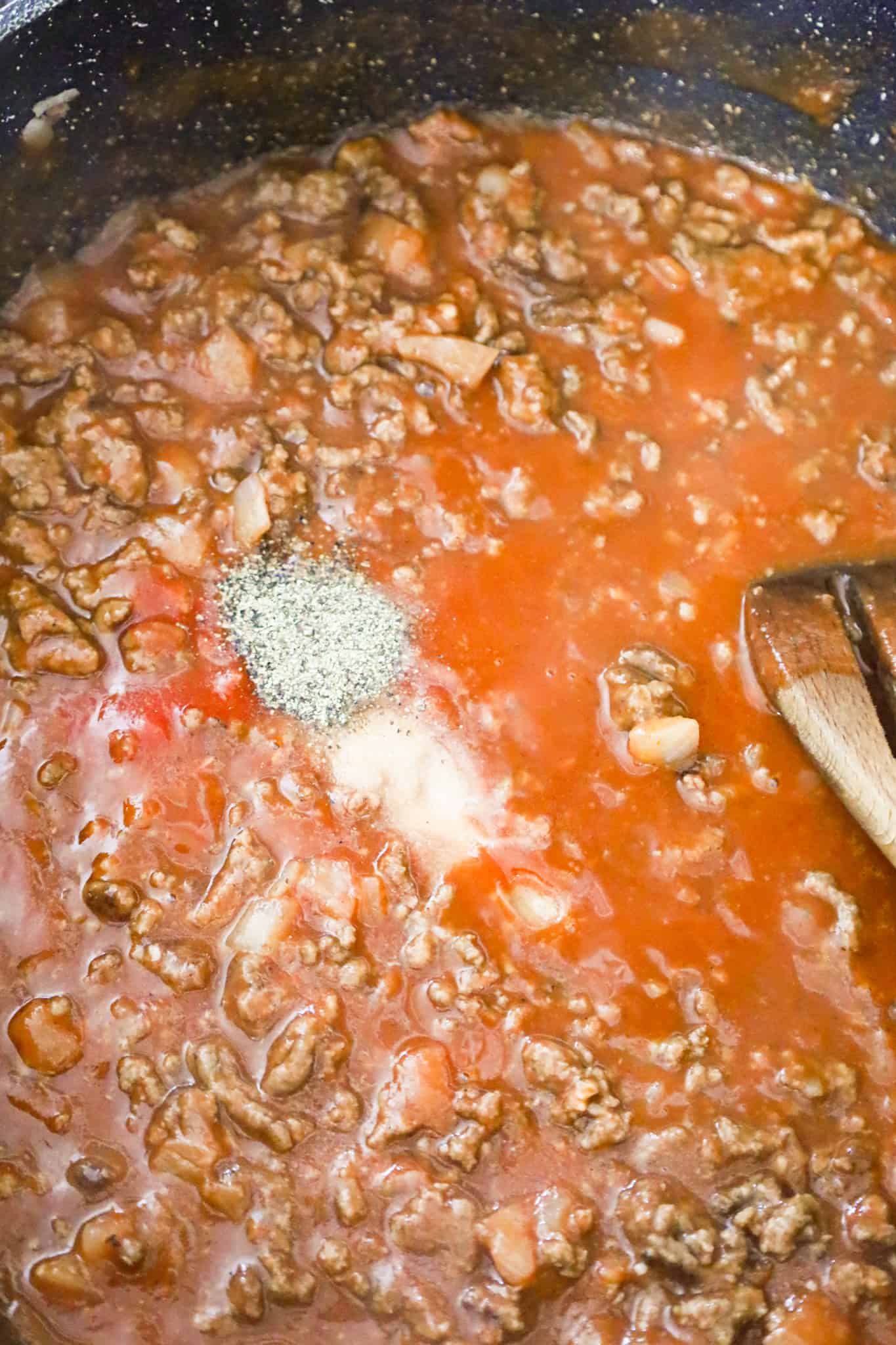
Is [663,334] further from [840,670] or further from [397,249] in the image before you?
[840,670]

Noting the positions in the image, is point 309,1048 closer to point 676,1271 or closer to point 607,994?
point 607,994

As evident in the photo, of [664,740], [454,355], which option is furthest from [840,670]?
[454,355]

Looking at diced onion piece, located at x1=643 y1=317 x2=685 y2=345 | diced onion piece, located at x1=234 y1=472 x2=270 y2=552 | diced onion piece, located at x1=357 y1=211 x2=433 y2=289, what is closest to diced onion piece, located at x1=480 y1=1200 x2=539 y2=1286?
diced onion piece, located at x1=234 y1=472 x2=270 y2=552

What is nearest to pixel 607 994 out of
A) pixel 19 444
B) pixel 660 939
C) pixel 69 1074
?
pixel 660 939

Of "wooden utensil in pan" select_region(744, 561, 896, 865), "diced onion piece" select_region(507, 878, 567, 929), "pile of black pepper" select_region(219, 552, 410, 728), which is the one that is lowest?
"diced onion piece" select_region(507, 878, 567, 929)

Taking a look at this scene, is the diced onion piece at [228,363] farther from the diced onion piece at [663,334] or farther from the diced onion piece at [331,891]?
the diced onion piece at [331,891]

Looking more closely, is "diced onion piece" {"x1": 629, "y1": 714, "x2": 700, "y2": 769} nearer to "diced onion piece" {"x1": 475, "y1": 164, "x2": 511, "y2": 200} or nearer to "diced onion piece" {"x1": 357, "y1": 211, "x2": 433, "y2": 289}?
"diced onion piece" {"x1": 357, "y1": 211, "x2": 433, "y2": 289}

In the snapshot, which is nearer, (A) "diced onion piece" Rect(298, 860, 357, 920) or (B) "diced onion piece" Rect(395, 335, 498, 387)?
(A) "diced onion piece" Rect(298, 860, 357, 920)
